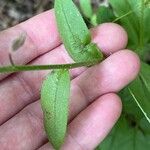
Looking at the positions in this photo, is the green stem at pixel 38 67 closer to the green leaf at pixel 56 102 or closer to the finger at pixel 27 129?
the green leaf at pixel 56 102

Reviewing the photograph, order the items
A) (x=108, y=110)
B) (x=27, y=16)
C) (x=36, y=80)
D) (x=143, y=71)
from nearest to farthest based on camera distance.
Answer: (x=108, y=110) → (x=36, y=80) → (x=143, y=71) → (x=27, y=16)

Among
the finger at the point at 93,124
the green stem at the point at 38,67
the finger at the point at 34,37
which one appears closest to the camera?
the green stem at the point at 38,67

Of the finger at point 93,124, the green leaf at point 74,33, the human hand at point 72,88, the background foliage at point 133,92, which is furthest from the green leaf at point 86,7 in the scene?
the finger at point 93,124

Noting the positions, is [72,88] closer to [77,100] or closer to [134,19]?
[77,100]

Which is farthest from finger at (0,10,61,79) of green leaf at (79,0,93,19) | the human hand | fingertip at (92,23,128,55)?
green leaf at (79,0,93,19)

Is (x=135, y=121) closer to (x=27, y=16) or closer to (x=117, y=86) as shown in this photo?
(x=117, y=86)

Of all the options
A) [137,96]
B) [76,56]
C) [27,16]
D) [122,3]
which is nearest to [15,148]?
[76,56]

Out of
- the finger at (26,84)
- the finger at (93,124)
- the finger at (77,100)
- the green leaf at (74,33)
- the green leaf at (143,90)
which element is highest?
the green leaf at (74,33)

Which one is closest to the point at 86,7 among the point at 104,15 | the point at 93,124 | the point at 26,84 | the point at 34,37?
the point at 104,15

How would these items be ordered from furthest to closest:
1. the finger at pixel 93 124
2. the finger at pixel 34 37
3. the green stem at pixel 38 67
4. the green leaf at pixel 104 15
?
the green leaf at pixel 104 15 < the finger at pixel 34 37 < the finger at pixel 93 124 < the green stem at pixel 38 67
